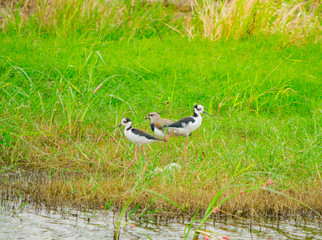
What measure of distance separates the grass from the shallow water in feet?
0.71

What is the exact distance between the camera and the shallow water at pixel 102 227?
437 cm

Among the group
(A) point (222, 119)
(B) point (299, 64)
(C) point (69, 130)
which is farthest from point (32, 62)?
(B) point (299, 64)

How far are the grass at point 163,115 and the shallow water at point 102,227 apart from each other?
0.71 ft

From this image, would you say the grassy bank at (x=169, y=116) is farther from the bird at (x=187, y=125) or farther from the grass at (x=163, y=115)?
the bird at (x=187, y=125)

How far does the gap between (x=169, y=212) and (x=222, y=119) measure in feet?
11.9

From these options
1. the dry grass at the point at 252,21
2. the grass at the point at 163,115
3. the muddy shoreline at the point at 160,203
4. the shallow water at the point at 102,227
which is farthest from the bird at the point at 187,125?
the dry grass at the point at 252,21

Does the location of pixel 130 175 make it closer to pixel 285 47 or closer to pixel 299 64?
pixel 299 64

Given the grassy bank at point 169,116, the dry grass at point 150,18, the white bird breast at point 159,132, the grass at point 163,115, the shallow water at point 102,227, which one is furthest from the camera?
the dry grass at point 150,18

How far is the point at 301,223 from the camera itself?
4.85 meters

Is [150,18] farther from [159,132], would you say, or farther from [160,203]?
[160,203]

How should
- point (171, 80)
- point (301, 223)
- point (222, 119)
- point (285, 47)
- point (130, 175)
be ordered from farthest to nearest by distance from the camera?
point (285, 47), point (171, 80), point (222, 119), point (130, 175), point (301, 223)

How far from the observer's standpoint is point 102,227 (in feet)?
15.0

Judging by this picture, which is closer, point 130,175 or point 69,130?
point 130,175

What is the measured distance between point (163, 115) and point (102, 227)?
4215mm
